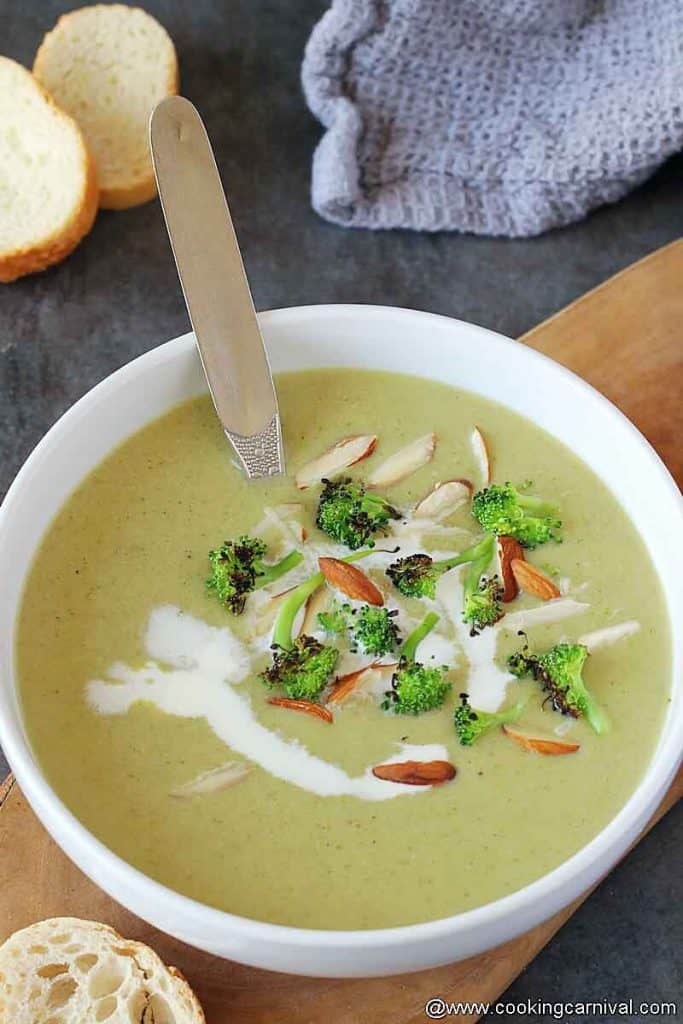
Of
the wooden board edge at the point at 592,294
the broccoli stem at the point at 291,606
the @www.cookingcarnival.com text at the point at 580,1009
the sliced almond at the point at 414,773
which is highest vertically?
the broccoli stem at the point at 291,606

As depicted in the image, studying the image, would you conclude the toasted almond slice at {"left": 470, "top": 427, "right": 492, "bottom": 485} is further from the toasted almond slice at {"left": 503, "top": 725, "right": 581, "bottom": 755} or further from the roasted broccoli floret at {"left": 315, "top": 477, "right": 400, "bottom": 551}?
the toasted almond slice at {"left": 503, "top": 725, "right": 581, "bottom": 755}

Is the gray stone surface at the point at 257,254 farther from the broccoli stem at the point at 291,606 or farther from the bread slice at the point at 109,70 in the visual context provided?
the broccoli stem at the point at 291,606

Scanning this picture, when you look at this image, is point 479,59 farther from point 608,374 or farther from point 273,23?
point 608,374

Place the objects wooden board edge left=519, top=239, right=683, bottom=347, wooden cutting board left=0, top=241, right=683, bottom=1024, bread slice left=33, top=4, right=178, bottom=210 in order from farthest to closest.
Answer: bread slice left=33, top=4, right=178, bottom=210, wooden board edge left=519, top=239, right=683, bottom=347, wooden cutting board left=0, top=241, right=683, bottom=1024

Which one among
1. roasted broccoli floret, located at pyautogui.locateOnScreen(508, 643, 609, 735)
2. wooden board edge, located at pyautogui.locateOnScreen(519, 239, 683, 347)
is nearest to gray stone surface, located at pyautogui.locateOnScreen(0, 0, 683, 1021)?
wooden board edge, located at pyautogui.locateOnScreen(519, 239, 683, 347)

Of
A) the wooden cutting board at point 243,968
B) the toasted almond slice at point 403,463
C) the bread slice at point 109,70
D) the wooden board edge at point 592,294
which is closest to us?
the wooden cutting board at point 243,968

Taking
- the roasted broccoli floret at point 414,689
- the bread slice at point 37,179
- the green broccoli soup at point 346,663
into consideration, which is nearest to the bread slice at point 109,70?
the bread slice at point 37,179

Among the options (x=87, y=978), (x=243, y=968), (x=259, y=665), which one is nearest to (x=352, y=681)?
(x=259, y=665)
